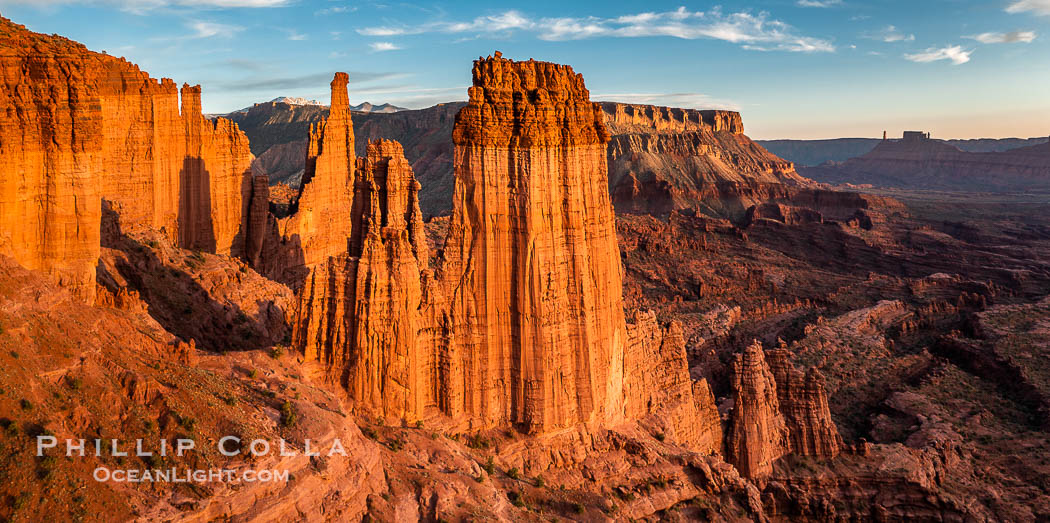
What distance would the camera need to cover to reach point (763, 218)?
137 meters

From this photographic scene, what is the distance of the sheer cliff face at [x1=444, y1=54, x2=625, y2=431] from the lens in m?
25.1

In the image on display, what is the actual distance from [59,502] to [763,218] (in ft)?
442

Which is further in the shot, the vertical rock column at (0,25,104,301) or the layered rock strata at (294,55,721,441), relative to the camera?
the layered rock strata at (294,55,721,441)

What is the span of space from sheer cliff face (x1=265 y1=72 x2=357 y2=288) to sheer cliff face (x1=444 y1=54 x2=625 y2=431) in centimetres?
2366

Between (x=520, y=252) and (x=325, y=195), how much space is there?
2707 cm

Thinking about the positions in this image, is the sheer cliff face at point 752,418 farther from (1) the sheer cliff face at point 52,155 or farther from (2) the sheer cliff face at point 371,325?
(1) the sheer cliff face at point 52,155

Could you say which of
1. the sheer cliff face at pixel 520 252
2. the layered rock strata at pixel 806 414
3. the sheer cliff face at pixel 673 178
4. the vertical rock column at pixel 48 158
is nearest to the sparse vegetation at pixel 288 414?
the sheer cliff face at pixel 520 252

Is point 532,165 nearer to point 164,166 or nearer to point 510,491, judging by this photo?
point 510,491

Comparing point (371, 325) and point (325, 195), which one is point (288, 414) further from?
point (325, 195)

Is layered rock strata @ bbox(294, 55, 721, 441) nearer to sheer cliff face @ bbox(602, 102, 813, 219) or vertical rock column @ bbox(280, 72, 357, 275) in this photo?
vertical rock column @ bbox(280, 72, 357, 275)

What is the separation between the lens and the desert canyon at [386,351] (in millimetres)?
16109

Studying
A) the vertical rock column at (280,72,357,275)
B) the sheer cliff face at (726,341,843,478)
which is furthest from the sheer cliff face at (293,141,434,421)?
the vertical rock column at (280,72,357,275)

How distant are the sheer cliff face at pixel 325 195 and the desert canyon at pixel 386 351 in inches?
6.7

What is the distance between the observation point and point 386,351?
23.3 metres
